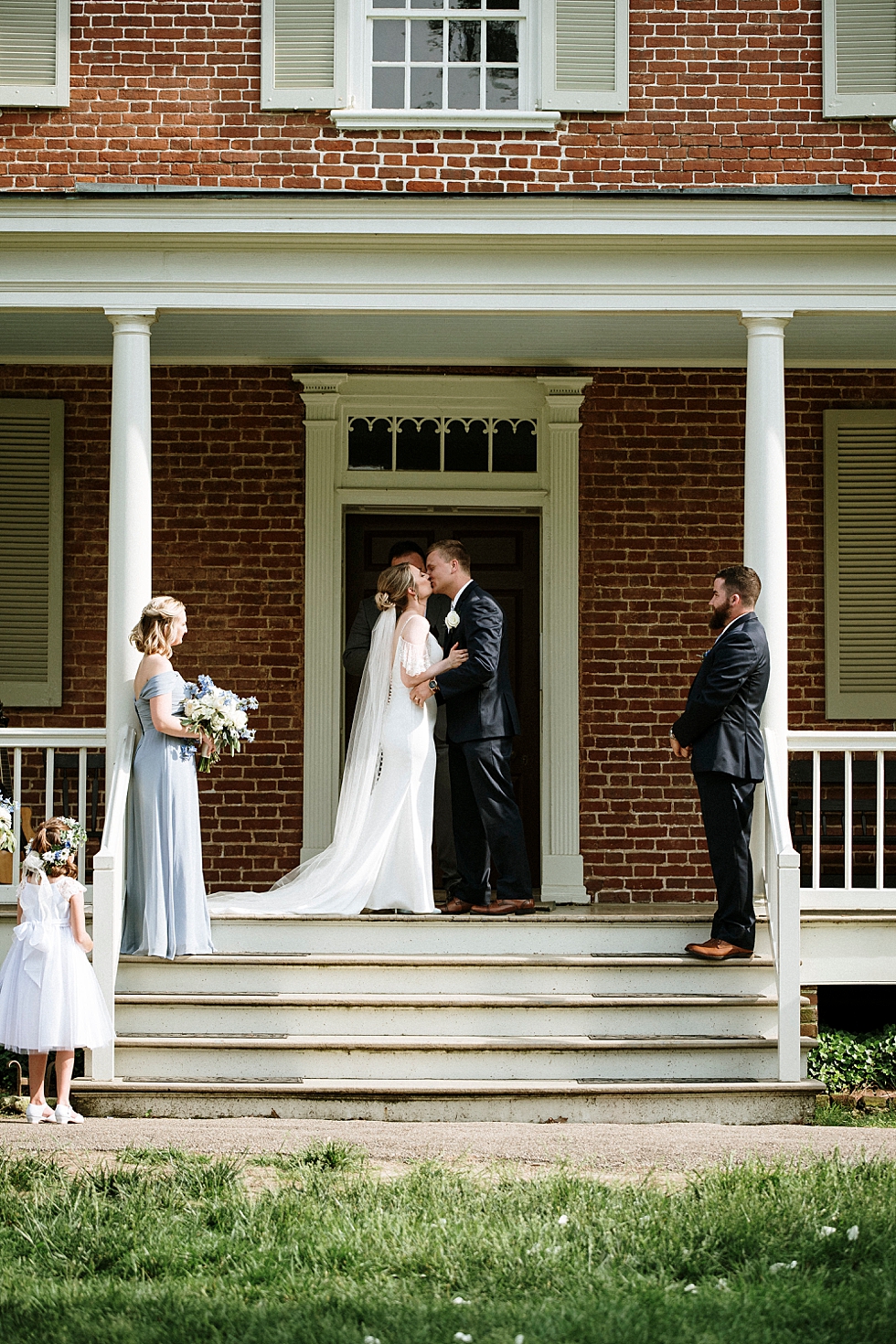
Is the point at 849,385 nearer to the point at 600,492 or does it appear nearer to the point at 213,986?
the point at 600,492

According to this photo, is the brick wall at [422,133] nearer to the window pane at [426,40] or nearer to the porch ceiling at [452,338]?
the window pane at [426,40]

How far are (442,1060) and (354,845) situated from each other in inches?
58.4

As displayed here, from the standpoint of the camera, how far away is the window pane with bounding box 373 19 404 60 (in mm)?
9539

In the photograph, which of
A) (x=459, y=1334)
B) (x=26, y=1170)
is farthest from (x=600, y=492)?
(x=459, y=1334)

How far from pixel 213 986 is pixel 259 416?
4.24 meters

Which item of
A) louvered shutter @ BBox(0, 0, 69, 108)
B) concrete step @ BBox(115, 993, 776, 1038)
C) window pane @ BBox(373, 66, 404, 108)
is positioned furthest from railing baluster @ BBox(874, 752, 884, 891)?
louvered shutter @ BBox(0, 0, 69, 108)

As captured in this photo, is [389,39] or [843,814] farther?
[843,814]

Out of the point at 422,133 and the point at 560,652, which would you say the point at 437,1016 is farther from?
the point at 422,133

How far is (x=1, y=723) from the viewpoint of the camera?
9.89m

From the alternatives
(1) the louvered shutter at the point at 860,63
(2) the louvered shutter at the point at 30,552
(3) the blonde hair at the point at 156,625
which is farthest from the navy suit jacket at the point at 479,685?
(1) the louvered shutter at the point at 860,63

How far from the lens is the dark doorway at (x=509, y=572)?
1048cm

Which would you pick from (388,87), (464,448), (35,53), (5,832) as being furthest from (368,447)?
(5,832)

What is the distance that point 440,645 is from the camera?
9492 mm

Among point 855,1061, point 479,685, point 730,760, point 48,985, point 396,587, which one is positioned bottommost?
point 855,1061
